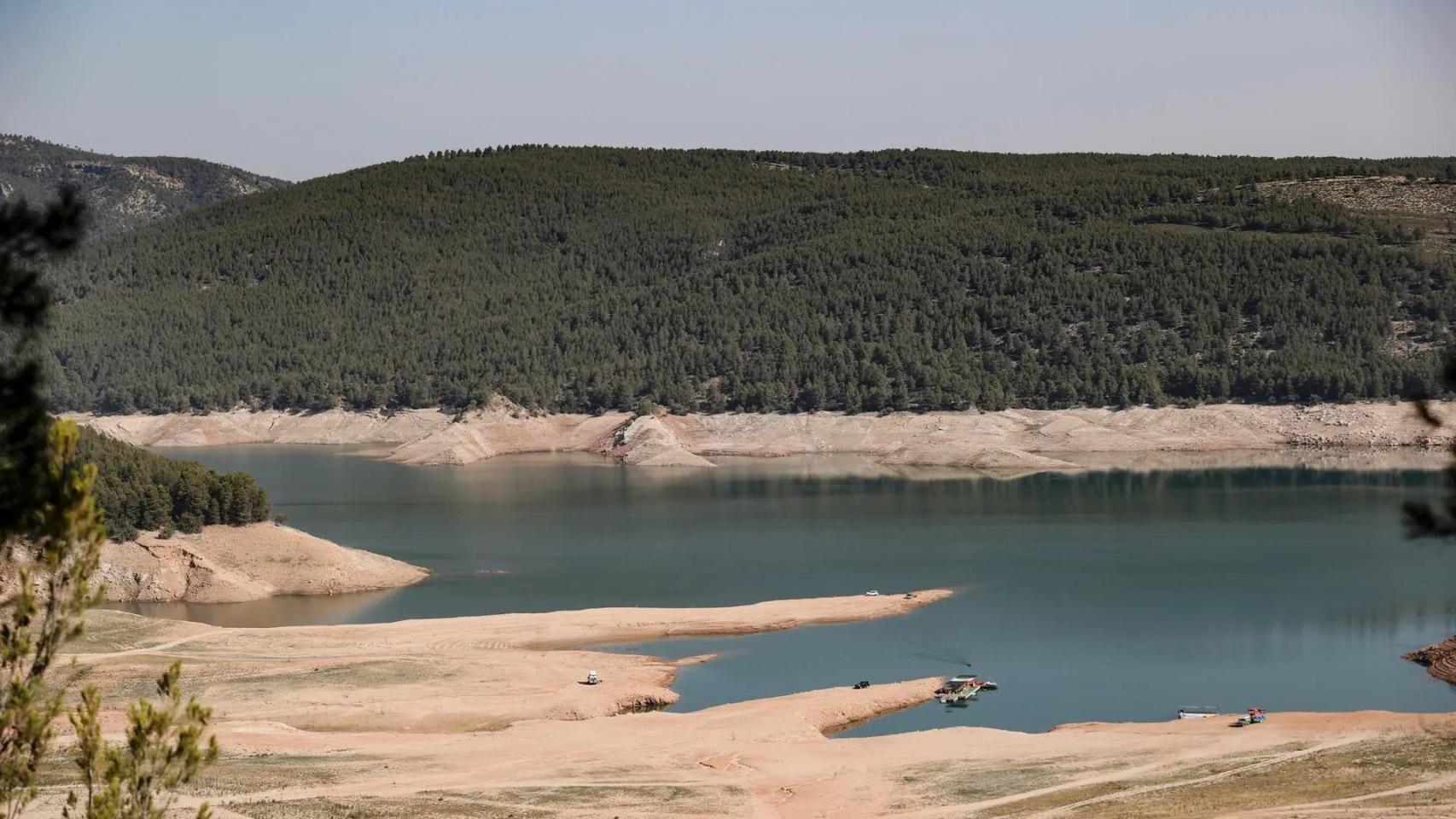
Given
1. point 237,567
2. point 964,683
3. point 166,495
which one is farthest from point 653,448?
point 964,683

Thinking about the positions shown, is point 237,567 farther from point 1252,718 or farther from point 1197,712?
point 1252,718

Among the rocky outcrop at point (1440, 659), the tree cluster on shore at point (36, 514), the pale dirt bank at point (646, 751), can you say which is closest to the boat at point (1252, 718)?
the pale dirt bank at point (646, 751)

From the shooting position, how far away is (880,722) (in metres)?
63.8

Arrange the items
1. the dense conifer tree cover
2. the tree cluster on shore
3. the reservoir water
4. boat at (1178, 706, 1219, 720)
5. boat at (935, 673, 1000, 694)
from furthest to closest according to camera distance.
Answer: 1. the dense conifer tree cover
2. the reservoir water
3. boat at (935, 673, 1000, 694)
4. boat at (1178, 706, 1219, 720)
5. the tree cluster on shore

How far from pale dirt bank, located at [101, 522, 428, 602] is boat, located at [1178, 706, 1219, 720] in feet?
160

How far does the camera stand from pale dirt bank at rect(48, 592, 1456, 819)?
1804 inches

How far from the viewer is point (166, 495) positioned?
9019 cm

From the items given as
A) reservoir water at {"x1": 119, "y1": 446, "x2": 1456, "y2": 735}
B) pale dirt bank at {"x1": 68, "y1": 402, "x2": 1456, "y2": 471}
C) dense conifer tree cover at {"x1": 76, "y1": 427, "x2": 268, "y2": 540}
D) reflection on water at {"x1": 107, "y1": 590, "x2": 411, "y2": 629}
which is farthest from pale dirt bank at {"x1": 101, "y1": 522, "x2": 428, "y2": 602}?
pale dirt bank at {"x1": 68, "y1": 402, "x2": 1456, "y2": 471}

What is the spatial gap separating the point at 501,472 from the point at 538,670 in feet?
354

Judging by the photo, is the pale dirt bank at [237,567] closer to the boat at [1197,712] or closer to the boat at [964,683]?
the boat at [964,683]

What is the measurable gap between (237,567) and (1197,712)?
173 feet

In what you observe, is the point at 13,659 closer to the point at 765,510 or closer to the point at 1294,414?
the point at 765,510

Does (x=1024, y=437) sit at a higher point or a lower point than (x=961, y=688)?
higher

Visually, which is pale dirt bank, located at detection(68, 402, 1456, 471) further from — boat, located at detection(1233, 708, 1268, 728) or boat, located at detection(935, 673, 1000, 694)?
boat, located at detection(1233, 708, 1268, 728)
